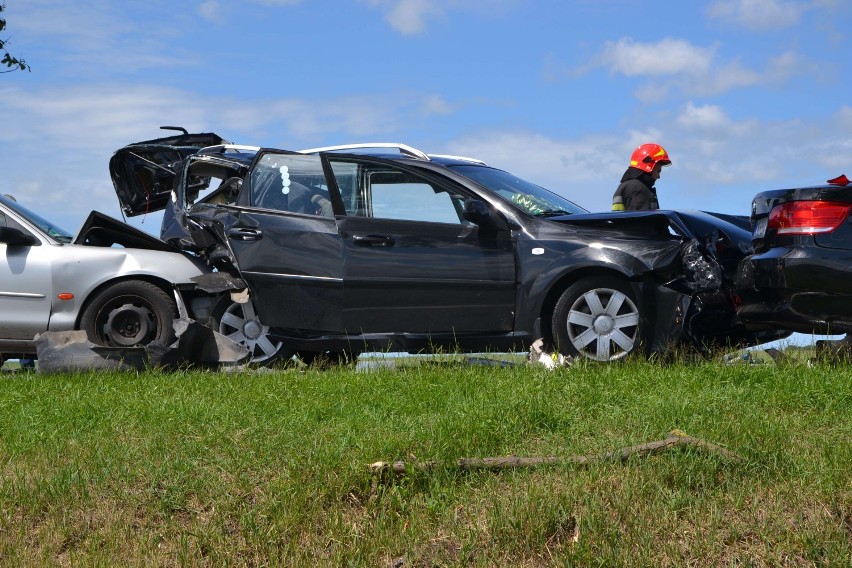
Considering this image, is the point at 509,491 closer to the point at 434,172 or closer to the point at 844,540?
the point at 844,540

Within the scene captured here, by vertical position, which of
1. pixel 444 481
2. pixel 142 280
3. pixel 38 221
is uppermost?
pixel 38 221

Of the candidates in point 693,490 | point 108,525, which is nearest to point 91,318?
point 108,525

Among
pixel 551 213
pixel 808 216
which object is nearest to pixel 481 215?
pixel 551 213

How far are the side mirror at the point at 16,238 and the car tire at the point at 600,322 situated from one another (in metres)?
5.11

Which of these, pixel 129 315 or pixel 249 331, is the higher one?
pixel 129 315

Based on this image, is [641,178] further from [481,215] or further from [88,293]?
[88,293]

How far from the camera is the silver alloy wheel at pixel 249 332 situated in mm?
9953

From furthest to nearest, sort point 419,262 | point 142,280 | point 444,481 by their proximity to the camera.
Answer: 1. point 142,280
2. point 419,262
3. point 444,481

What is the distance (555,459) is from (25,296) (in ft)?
21.5

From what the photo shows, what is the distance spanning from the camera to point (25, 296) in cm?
1020

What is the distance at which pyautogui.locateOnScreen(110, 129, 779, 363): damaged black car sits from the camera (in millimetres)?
8578

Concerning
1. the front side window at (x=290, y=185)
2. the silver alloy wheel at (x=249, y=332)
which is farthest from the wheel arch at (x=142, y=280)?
the front side window at (x=290, y=185)

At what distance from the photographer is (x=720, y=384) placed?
7.08m

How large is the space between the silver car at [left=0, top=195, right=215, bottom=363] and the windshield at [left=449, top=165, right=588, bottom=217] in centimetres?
282
